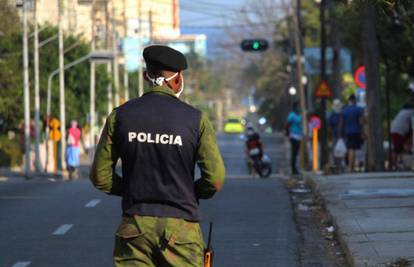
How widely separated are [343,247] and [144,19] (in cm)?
6875

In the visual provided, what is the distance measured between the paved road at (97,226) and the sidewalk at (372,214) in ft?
2.20

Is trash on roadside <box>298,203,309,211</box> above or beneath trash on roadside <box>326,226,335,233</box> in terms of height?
beneath

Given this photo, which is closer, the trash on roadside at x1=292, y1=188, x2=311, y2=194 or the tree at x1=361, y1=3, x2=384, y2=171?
the trash on roadside at x1=292, y1=188, x2=311, y2=194

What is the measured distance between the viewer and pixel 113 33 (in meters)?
63.0

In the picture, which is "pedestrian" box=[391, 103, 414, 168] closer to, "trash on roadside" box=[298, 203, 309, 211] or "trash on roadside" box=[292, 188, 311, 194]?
"trash on roadside" box=[292, 188, 311, 194]

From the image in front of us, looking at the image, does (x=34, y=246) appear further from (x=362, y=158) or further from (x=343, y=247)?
(x=362, y=158)

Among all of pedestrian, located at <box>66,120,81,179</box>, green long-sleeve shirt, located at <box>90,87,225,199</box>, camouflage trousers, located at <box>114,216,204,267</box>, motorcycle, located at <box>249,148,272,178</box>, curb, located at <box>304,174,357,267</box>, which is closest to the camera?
camouflage trousers, located at <box>114,216,204,267</box>

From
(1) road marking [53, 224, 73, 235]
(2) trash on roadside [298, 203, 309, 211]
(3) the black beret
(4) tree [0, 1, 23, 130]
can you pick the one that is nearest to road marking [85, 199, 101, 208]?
(1) road marking [53, 224, 73, 235]

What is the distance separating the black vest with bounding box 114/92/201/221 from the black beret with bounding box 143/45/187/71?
0.18 m

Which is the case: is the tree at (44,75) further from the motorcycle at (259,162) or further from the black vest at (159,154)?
the black vest at (159,154)

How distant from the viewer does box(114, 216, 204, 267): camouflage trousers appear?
6.50 meters

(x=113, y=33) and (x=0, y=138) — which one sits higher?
(x=113, y=33)

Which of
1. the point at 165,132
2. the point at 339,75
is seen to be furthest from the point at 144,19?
the point at 165,132

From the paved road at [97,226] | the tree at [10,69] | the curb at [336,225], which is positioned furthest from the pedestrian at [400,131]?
the tree at [10,69]
